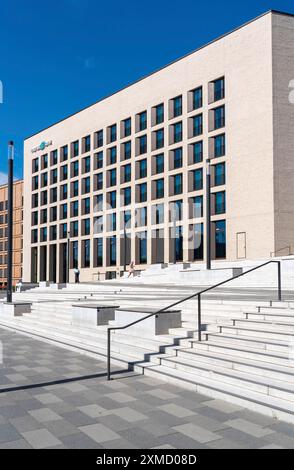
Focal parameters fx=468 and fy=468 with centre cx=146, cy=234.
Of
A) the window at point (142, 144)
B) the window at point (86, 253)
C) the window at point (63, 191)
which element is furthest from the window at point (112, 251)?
the window at point (63, 191)

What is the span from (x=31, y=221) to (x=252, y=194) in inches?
1603

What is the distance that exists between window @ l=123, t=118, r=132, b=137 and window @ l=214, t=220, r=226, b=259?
16.7 meters

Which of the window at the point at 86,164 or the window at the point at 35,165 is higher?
the window at the point at 35,165

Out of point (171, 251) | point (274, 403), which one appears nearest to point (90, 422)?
point (274, 403)

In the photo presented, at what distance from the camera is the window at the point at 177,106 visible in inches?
1694

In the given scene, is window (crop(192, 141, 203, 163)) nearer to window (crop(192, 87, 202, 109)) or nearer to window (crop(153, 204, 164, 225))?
window (crop(192, 87, 202, 109))

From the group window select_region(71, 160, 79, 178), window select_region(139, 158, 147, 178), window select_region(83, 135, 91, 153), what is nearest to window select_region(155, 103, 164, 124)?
window select_region(139, 158, 147, 178)

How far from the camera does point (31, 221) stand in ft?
221

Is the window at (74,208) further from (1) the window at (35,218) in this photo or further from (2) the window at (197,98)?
(2) the window at (197,98)

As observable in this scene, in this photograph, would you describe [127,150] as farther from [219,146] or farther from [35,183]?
[35,183]

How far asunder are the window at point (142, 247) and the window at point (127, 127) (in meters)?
11.9

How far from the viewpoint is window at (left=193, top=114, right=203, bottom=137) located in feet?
135

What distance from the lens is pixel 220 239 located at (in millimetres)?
38281

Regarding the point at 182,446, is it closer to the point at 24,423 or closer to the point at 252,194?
the point at 24,423
